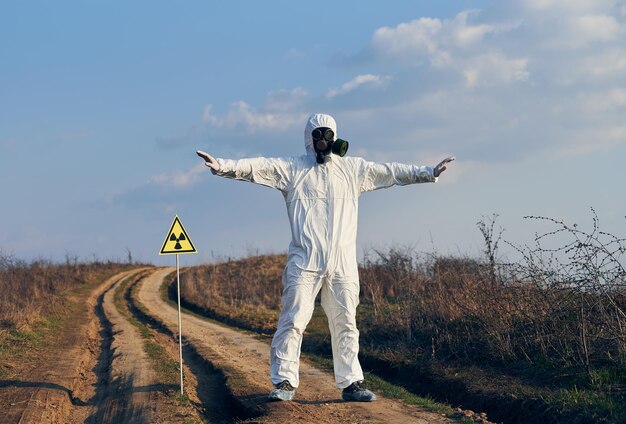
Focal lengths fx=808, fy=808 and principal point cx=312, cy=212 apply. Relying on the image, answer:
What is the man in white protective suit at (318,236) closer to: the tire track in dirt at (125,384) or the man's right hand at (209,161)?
the man's right hand at (209,161)

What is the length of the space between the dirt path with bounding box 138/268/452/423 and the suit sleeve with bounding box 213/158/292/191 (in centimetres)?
272

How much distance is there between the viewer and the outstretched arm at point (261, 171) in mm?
9594

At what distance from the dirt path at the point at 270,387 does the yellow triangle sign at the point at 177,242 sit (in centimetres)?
223

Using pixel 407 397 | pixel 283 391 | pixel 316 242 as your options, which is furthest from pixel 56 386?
pixel 316 242

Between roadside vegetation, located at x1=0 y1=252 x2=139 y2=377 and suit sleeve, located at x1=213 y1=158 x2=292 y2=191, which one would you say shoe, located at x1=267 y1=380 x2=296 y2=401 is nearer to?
suit sleeve, located at x1=213 y1=158 x2=292 y2=191

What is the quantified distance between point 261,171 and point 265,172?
51 mm

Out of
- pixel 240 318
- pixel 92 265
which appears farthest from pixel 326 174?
pixel 92 265

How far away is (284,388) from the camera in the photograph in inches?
390

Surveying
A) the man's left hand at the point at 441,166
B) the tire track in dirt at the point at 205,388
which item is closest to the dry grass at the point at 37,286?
the tire track in dirt at the point at 205,388

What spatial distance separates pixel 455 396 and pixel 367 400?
2350mm

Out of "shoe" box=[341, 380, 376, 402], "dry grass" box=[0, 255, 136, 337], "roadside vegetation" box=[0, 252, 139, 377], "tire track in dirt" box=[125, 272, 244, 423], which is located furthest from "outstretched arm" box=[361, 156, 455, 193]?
"dry grass" box=[0, 255, 136, 337]

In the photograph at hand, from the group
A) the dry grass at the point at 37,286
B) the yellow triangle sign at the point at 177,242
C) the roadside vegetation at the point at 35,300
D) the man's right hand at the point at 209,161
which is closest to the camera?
the man's right hand at the point at 209,161

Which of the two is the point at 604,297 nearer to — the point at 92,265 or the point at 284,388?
the point at 284,388

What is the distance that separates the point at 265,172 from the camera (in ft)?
32.3
